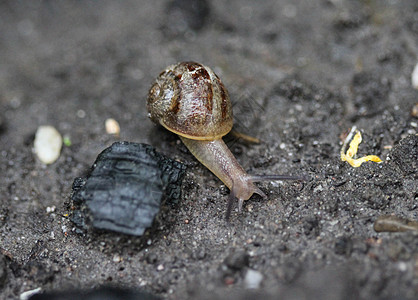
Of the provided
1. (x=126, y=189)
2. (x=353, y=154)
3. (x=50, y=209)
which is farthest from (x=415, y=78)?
(x=50, y=209)

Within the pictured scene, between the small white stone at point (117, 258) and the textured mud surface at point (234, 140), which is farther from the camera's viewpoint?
the small white stone at point (117, 258)

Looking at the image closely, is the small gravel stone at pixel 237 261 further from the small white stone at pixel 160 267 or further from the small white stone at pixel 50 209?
the small white stone at pixel 50 209

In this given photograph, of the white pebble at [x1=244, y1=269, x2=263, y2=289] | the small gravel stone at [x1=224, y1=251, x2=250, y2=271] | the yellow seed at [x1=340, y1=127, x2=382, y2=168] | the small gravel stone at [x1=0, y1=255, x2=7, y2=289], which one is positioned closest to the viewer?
the white pebble at [x1=244, y1=269, x2=263, y2=289]

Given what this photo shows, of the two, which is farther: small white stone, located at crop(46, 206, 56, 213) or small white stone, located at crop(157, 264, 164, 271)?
small white stone, located at crop(46, 206, 56, 213)

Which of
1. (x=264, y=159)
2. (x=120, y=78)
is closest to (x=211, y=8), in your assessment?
(x=120, y=78)

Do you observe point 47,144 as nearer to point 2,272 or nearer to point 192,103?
point 2,272

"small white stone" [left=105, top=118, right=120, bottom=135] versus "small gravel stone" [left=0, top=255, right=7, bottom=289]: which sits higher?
"small white stone" [left=105, top=118, right=120, bottom=135]

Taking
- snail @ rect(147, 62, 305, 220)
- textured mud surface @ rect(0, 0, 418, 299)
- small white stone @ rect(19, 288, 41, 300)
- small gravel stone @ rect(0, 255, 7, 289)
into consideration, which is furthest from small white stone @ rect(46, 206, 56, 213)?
snail @ rect(147, 62, 305, 220)

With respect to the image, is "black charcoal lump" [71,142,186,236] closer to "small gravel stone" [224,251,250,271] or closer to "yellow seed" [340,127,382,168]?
"small gravel stone" [224,251,250,271]

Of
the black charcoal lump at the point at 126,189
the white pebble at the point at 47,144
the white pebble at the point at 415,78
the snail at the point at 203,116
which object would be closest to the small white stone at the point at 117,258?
the black charcoal lump at the point at 126,189
